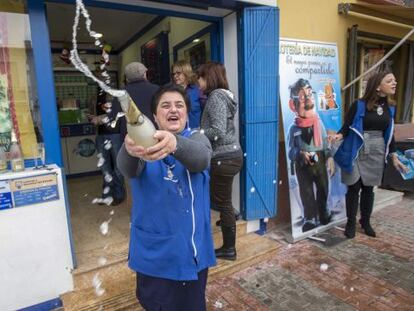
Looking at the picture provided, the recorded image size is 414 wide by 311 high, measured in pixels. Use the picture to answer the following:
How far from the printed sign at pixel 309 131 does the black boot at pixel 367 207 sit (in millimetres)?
299

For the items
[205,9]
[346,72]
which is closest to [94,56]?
[205,9]

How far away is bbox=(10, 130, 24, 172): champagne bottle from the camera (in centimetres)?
241

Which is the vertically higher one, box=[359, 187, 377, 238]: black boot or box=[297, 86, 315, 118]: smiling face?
box=[297, 86, 315, 118]: smiling face

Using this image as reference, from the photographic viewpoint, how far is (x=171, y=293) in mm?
1571

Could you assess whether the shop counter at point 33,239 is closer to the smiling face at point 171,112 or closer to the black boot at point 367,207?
the smiling face at point 171,112

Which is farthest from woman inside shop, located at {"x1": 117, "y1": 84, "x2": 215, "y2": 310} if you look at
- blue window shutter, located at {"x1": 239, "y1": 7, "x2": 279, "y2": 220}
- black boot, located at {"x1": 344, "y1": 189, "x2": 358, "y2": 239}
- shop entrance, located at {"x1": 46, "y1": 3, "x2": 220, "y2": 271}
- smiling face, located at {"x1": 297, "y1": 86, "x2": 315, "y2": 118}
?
black boot, located at {"x1": 344, "y1": 189, "x2": 358, "y2": 239}

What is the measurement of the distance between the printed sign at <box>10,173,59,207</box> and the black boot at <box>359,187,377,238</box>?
336 centimetres

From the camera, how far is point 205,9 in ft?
10.9

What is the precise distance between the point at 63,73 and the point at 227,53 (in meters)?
3.84

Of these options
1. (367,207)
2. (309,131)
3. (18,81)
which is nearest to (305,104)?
(309,131)

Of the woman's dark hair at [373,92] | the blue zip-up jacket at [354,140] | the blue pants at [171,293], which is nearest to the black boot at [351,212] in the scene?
the blue zip-up jacket at [354,140]

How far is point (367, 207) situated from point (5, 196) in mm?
3769

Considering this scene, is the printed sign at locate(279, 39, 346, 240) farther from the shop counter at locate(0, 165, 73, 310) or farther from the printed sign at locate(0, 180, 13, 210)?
the printed sign at locate(0, 180, 13, 210)

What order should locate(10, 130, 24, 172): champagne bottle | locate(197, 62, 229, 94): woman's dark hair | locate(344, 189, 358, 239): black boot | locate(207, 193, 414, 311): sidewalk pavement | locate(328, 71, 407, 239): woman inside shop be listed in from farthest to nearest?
locate(344, 189, 358, 239): black boot, locate(328, 71, 407, 239): woman inside shop, locate(197, 62, 229, 94): woman's dark hair, locate(207, 193, 414, 311): sidewalk pavement, locate(10, 130, 24, 172): champagne bottle
